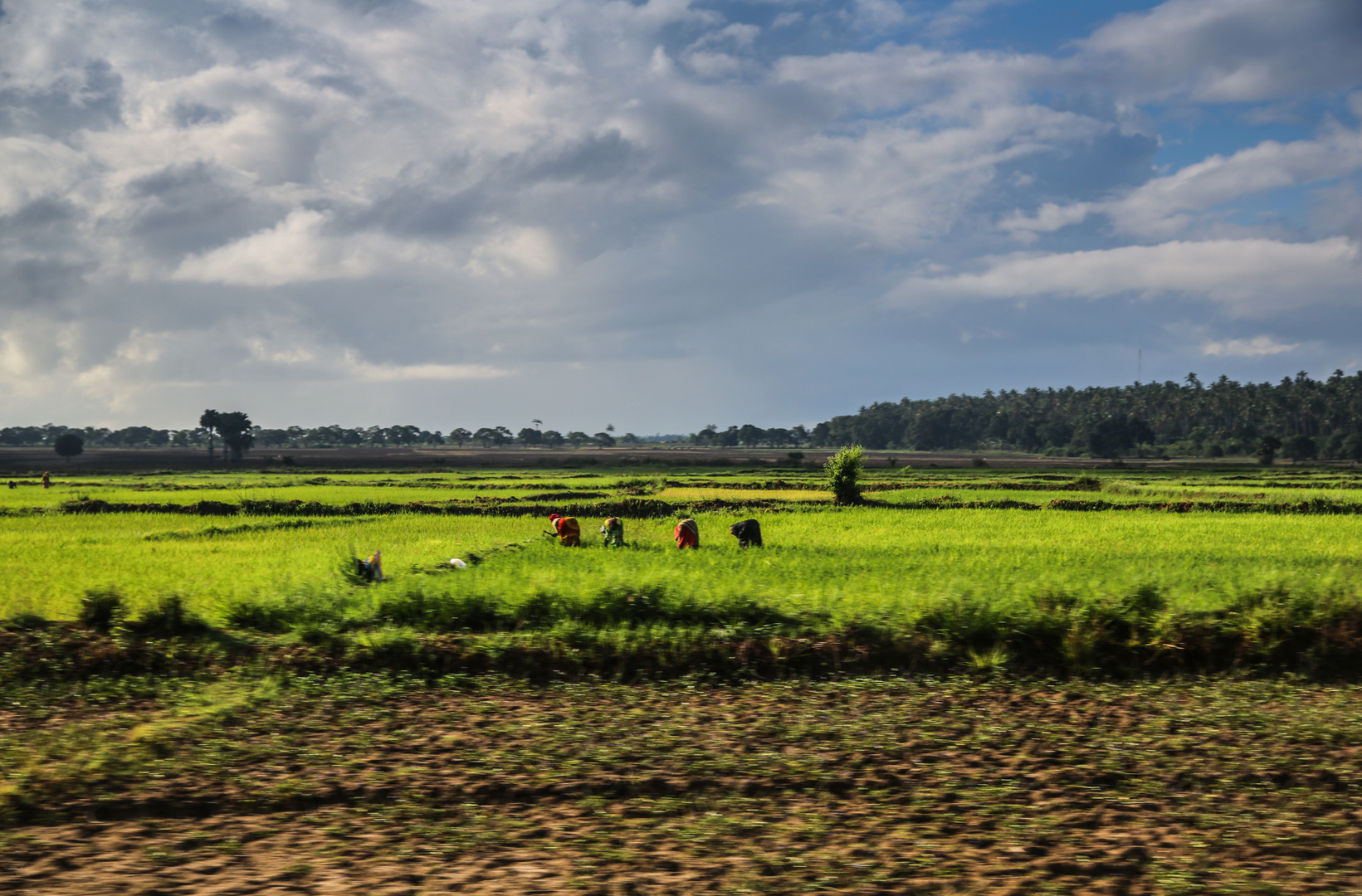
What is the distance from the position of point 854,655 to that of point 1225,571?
24.1 feet

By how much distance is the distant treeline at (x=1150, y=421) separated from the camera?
392 ft

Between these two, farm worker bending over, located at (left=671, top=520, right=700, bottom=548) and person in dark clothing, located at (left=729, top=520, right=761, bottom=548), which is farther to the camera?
person in dark clothing, located at (left=729, top=520, right=761, bottom=548)

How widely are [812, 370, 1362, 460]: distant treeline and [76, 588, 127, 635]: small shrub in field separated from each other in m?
104

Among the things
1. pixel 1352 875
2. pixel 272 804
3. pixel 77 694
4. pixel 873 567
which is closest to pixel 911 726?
pixel 1352 875

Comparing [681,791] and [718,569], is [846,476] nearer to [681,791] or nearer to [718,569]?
[718,569]

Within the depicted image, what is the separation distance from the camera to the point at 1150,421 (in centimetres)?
14800

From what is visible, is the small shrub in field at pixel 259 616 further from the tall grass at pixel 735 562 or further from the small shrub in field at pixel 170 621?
the small shrub in field at pixel 170 621

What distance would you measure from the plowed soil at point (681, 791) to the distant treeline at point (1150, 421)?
10054cm

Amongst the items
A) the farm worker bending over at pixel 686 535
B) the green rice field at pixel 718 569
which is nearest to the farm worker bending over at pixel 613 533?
the green rice field at pixel 718 569

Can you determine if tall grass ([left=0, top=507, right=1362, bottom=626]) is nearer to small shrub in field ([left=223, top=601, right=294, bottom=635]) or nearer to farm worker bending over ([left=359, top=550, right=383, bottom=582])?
small shrub in field ([left=223, top=601, right=294, bottom=635])

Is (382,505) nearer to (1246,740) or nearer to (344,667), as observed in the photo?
(344,667)

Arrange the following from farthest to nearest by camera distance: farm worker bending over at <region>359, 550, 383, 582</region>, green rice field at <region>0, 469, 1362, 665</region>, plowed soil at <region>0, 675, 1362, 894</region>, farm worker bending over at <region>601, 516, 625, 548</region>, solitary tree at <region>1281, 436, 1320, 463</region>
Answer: solitary tree at <region>1281, 436, 1320, 463</region> < farm worker bending over at <region>601, 516, 625, 548</region> < farm worker bending over at <region>359, 550, 383, 582</region> < green rice field at <region>0, 469, 1362, 665</region> < plowed soil at <region>0, 675, 1362, 894</region>

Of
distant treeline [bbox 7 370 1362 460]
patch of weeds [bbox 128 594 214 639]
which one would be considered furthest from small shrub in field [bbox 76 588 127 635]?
distant treeline [bbox 7 370 1362 460]

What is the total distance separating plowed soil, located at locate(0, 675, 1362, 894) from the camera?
4.90 metres
